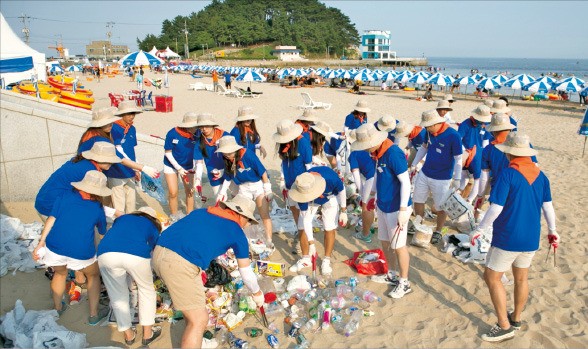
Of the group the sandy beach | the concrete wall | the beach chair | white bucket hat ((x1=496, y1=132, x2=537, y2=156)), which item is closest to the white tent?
the concrete wall

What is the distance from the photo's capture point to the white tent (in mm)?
12102

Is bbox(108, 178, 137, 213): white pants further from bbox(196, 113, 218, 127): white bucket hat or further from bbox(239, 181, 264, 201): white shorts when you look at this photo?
bbox(239, 181, 264, 201): white shorts

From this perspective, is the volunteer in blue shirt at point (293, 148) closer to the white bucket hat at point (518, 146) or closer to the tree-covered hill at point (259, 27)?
the white bucket hat at point (518, 146)

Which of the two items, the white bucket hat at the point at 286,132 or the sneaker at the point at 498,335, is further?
the white bucket hat at the point at 286,132

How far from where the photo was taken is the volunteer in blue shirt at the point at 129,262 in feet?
11.9

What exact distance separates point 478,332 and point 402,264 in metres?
1.07

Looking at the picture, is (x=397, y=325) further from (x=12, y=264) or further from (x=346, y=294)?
(x=12, y=264)

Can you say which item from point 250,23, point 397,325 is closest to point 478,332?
point 397,325

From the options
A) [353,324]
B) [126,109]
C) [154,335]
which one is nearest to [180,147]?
[126,109]

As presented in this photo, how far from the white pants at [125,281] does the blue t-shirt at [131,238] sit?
2.0 inches

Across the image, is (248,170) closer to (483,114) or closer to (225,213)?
(225,213)

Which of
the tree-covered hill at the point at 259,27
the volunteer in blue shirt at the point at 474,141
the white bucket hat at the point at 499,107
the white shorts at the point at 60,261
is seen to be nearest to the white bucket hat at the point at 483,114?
the volunteer in blue shirt at the point at 474,141

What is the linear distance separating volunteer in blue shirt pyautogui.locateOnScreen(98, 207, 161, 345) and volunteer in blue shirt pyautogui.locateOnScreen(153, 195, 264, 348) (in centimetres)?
27

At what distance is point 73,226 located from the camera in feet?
13.0
